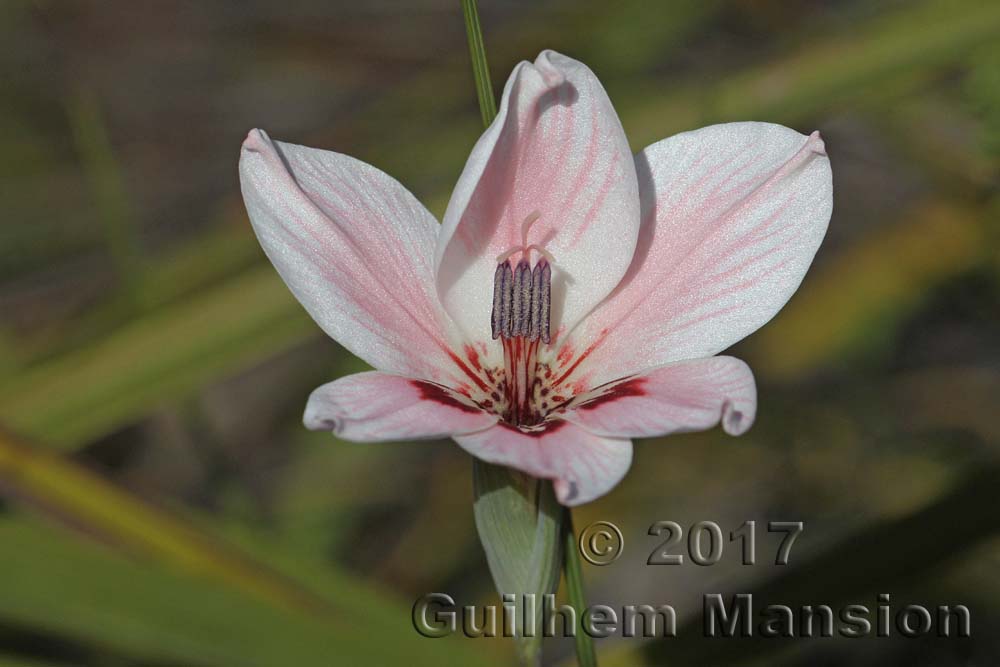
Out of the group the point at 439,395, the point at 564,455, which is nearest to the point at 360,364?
the point at 439,395

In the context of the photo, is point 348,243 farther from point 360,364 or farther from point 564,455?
point 360,364

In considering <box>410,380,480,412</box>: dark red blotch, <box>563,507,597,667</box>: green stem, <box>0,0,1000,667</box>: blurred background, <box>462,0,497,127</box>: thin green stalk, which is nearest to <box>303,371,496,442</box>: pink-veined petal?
<box>410,380,480,412</box>: dark red blotch

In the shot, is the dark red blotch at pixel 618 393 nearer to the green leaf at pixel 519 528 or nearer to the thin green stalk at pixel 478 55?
the green leaf at pixel 519 528

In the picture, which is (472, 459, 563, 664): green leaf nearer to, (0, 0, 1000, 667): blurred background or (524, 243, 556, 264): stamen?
(524, 243, 556, 264): stamen

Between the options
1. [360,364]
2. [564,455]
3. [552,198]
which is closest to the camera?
[564,455]

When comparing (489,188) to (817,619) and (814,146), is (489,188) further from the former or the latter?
(817,619)

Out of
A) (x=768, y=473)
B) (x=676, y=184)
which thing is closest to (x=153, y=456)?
(x=768, y=473)

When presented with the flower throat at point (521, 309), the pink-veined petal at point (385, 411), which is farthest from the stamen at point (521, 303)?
the pink-veined petal at point (385, 411)

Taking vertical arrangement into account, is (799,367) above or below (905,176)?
below
